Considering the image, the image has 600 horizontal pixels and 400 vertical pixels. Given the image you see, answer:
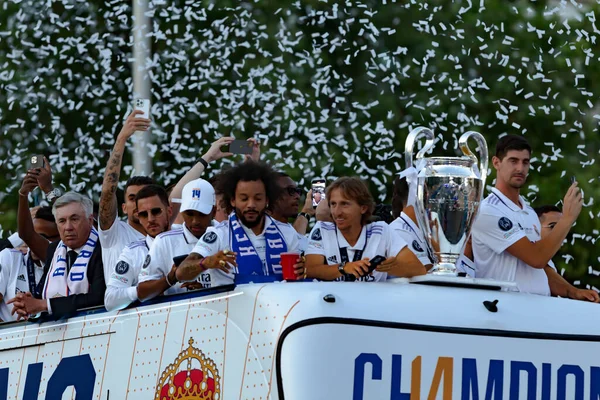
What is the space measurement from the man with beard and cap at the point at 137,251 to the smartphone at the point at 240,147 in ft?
2.41

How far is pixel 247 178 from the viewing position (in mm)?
6895

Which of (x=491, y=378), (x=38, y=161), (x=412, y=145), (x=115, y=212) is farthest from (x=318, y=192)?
(x=491, y=378)

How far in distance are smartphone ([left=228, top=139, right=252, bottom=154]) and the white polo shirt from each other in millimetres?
1704

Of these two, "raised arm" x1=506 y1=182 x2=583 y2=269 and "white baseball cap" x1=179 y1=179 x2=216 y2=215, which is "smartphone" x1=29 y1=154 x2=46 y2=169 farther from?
"raised arm" x1=506 y1=182 x2=583 y2=269

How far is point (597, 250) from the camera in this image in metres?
14.1

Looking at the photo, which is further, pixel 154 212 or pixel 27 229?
pixel 27 229

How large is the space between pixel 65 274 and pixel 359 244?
2.11 m

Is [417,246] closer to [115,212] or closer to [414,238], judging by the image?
[414,238]

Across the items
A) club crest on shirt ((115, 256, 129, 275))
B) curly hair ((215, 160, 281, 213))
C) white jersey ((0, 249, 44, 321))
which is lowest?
white jersey ((0, 249, 44, 321))

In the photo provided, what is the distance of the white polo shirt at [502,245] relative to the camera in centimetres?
723

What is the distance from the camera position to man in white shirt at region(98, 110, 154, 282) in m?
8.16

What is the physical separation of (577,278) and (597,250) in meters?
0.38

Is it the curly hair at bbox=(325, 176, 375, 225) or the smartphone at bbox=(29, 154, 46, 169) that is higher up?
the smartphone at bbox=(29, 154, 46, 169)

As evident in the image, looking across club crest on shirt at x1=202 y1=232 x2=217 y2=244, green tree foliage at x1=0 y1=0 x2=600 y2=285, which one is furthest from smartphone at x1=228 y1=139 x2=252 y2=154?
green tree foliage at x1=0 y1=0 x2=600 y2=285
